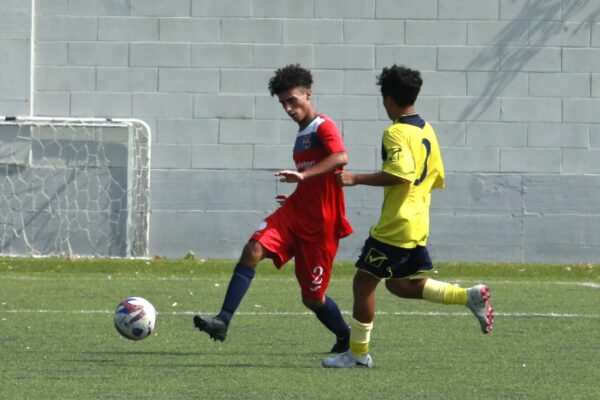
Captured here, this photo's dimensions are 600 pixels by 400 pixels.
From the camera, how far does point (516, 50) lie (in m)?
15.3

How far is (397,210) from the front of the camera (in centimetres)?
724

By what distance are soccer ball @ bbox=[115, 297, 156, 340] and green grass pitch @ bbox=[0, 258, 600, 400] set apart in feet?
0.36

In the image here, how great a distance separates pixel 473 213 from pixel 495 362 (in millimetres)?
8184

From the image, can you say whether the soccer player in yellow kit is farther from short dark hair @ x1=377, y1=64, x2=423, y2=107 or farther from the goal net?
the goal net

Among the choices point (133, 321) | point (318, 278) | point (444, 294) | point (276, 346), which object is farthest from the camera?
point (276, 346)

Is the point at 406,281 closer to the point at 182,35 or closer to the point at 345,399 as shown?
the point at 345,399

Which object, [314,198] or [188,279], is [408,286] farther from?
[188,279]

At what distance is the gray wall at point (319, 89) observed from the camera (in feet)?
50.0

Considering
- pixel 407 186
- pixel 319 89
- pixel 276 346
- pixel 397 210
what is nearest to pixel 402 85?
pixel 407 186

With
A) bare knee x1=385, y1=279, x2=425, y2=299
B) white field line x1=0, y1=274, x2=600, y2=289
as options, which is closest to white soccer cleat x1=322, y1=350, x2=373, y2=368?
bare knee x1=385, y1=279, x2=425, y2=299

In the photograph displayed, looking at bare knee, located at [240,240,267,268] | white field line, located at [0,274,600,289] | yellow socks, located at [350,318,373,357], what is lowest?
white field line, located at [0,274,600,289]

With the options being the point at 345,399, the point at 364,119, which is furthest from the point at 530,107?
the point at 345,399

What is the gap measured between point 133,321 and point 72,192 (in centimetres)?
800

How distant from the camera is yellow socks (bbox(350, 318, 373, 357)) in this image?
23.8ft
